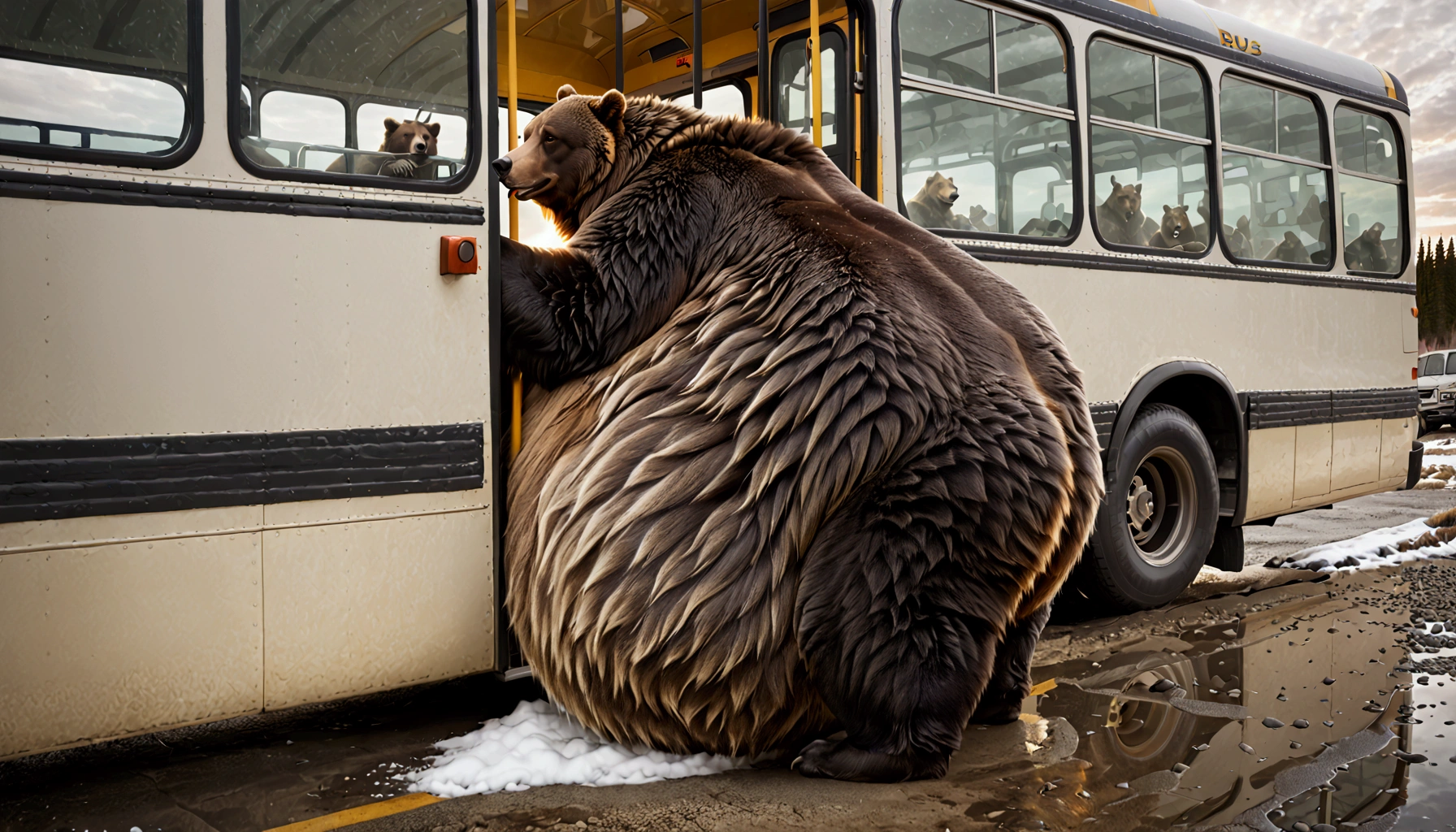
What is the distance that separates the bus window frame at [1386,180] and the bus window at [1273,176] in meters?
0.11

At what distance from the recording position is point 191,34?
8.71 ft

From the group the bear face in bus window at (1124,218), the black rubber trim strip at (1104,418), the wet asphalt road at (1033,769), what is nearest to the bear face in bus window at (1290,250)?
the bear face in bus window at (1124,218)

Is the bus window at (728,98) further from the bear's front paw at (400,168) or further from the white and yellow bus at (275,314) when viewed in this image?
the bear's front paw at (400,168)

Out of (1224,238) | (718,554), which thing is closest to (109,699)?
(718,554)

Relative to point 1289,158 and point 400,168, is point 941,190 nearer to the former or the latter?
point 400,168

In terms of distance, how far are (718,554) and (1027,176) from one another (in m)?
2.93

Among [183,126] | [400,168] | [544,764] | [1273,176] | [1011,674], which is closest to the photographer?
[183,126]

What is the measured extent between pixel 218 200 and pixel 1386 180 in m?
7.05

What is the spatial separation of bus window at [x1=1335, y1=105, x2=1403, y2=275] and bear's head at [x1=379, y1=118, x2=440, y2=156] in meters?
5.64

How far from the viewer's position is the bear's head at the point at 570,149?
330 centimetres

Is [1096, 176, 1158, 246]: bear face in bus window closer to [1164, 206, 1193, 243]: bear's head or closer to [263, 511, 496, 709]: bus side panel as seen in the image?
[1164, 206, 1193, 243]: bear's head

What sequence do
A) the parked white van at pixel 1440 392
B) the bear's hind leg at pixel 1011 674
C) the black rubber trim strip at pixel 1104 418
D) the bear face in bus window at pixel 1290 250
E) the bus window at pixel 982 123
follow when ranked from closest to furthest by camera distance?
the bear's hind leg at pixel 1011 674
the bus window at pixel 982 123
the black rubber trim strip at pixel 1104 418
the bear face in bus window at pixel 1290 250
the parked white van at pixel 1440 392

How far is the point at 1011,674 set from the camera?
10.6ft

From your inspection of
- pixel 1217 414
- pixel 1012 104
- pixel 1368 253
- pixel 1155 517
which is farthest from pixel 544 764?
pixel 1368 253
